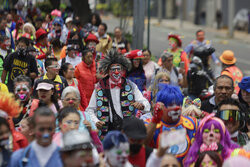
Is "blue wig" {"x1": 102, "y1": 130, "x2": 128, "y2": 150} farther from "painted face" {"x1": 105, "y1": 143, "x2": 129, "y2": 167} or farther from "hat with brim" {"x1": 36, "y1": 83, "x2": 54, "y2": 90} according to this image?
"hat with brim" {"x1": 36, "y1": 83, "x2": 54, "y2": 90}

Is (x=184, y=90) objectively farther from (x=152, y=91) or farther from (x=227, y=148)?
(x=227, y=148)

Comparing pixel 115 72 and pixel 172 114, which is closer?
pixel 172 114

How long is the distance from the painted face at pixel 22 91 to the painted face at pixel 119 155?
107 inches

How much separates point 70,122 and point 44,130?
3.27 ft

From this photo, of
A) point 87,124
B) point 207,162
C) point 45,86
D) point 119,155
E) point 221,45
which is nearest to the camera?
point 119,155

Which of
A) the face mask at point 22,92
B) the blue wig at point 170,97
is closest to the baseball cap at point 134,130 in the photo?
the blue wig at point 170,97

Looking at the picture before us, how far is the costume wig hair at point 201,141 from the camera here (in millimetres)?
5316

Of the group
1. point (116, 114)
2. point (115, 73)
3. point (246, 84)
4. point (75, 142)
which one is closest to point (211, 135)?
point (75, 142)

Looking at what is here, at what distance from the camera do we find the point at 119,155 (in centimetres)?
452

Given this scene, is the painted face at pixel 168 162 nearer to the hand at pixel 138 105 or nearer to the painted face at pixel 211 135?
the painted face at pixel 211 135

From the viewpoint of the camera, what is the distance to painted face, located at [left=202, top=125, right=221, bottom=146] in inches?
209

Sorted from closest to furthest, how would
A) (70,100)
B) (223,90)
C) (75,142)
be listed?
(75,142), (70,100), (223,90)

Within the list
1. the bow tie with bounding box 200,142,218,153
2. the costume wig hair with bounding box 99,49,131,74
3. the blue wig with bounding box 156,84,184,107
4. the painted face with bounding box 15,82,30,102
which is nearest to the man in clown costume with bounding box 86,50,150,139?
the costume wig hair with bounding box 99,49,131,74

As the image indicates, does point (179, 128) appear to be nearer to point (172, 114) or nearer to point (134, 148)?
point (172, 114)
